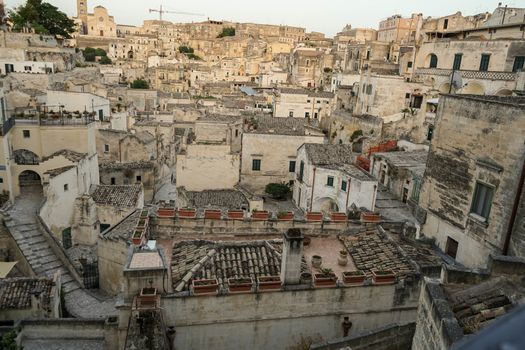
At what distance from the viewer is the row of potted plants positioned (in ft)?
37.7

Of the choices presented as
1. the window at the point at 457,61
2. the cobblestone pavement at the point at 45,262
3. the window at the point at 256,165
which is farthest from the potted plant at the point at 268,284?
the window at the point at 457,61

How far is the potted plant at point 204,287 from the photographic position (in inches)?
451

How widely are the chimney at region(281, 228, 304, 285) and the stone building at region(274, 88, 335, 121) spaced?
42358mm

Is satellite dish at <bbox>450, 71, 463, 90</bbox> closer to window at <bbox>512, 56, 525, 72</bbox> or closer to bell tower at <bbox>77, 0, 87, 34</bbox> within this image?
window at <bbox>512, 56, 525, 72</bbox>

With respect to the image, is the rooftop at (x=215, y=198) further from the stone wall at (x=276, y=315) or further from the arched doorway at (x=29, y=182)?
the stone wall at (x=276, y=315)

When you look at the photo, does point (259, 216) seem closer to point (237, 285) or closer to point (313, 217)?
point (313, 217)

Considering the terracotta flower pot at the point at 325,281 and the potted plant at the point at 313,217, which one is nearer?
the terracotta flower pot at the point at 325,281

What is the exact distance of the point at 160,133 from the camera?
142ft

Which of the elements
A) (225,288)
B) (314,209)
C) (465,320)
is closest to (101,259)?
(225,288)

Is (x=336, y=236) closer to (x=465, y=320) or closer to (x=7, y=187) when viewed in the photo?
(x=465, y=320)

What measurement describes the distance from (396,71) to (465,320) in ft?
186

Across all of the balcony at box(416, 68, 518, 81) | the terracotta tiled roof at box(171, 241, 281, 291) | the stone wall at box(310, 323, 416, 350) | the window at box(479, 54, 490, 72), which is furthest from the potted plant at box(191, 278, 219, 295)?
the window at box(479, 54, 490, 72)

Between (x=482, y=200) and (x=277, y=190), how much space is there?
20.4 m

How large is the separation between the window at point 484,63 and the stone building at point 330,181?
2081 centimetres
